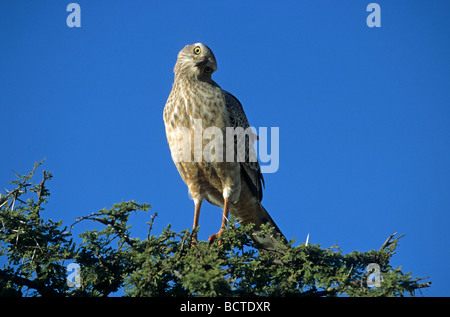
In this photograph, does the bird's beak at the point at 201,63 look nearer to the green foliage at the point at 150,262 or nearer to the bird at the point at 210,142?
the bird at the point at 210,142

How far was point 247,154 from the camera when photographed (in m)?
7.49

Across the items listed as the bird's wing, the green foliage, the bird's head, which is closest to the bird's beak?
the bird's head

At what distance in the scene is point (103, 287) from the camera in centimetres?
528

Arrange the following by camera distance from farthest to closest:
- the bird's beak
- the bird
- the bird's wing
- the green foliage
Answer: the bird's beak < the bird's wing < the bird < the green foliage

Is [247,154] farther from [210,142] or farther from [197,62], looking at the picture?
[197,62]

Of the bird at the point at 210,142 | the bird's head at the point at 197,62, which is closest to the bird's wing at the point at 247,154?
the bird at the point at 210,142

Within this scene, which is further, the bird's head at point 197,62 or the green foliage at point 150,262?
the bird's head at point 197,62

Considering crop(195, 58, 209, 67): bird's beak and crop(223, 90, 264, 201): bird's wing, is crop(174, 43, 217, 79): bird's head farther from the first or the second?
crop(223, 90, 264, 201): bird's wing

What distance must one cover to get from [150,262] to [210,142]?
2425 mm

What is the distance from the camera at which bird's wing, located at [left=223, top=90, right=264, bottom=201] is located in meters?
7.33

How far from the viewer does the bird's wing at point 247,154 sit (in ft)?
24.1

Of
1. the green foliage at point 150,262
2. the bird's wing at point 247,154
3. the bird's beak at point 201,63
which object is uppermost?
the bird's beak at point 201,63

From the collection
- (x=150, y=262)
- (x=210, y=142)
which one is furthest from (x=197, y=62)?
(x=150, y=262)
